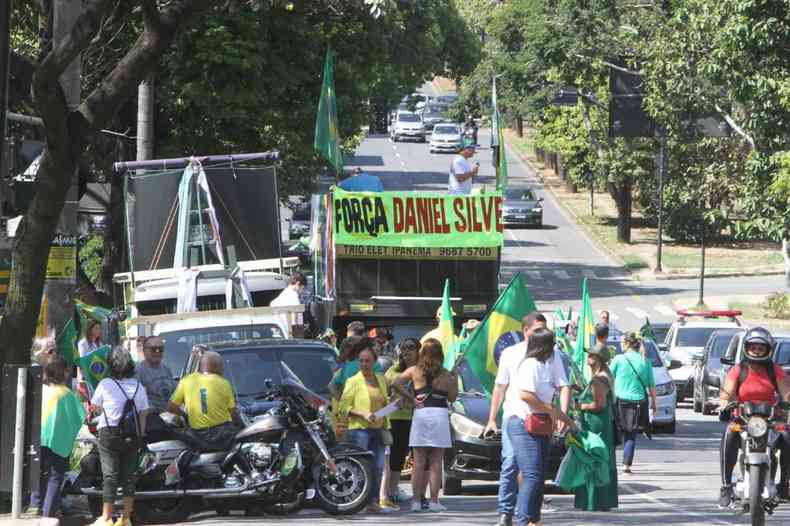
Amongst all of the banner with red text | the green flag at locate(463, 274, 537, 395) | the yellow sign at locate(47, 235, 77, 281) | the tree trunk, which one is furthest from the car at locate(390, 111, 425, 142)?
the green flag at locate(463, 274, 537, 395)

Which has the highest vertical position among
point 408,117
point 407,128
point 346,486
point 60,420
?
point 408,117

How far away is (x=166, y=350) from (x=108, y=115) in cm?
448

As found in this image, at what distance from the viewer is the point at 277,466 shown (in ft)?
45.7

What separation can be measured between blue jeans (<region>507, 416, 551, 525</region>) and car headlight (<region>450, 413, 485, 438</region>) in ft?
15.1

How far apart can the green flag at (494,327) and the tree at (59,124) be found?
405 cm

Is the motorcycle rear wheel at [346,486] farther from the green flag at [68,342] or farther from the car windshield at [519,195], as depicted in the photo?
the car windshield at [519,195]

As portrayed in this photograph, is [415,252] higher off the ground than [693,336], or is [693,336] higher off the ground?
[415,252]

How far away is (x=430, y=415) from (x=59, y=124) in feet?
14.0

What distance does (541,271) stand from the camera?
5803 cm

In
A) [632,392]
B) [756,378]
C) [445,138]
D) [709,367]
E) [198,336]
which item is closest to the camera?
[756,378]

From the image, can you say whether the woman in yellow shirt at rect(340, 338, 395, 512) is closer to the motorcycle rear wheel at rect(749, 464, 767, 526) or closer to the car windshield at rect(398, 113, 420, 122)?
the motorcycle rear wheel at rect(749, 464, 767, 526)

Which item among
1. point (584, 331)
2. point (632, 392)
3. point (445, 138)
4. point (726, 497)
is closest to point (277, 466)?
point (726, 497)

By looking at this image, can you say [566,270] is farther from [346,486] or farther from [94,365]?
[346,486]

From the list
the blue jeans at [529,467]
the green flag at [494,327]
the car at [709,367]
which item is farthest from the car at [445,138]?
the blue jeans at [529,467]
